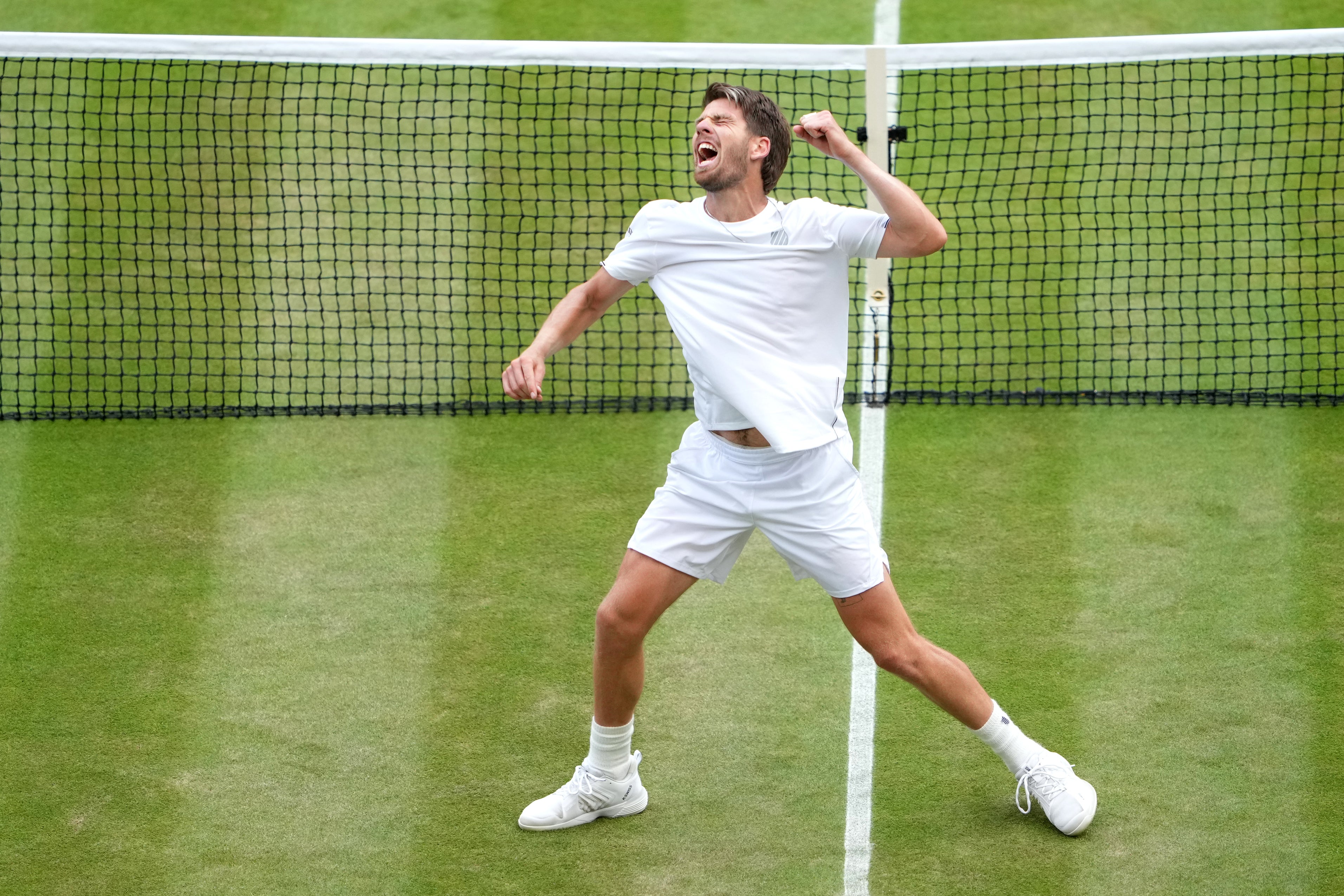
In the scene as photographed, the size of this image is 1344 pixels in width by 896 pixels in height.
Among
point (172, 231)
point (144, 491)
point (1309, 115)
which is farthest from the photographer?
point (1309, 115)

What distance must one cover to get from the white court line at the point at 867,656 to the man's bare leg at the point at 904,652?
629 millimetres

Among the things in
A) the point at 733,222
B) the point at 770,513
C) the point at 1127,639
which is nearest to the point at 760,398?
the point at 770,513

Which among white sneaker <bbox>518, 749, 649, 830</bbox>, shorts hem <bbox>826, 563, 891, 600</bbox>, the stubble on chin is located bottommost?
white sneaker <bbox>518, 749, 649, 830</bbox>

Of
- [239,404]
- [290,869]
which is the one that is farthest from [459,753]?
[239,404]

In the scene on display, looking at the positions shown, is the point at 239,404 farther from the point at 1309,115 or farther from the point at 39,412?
the point at 1309,115

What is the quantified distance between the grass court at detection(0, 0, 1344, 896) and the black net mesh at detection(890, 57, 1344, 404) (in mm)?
591

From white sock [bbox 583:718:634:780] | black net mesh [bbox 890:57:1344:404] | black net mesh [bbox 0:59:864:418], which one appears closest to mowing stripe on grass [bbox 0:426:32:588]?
black net mesh [bbox 0:59:864:418]

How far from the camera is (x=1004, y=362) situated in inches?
372

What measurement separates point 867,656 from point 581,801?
5.20ft

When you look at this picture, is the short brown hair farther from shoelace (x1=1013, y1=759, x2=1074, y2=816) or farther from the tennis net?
the tennis net

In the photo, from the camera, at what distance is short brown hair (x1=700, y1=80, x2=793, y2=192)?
5625mm

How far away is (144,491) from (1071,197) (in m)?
6.11

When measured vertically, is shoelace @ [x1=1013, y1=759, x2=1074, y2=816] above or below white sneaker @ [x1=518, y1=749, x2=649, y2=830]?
above

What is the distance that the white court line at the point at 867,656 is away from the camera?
597 centimetres
